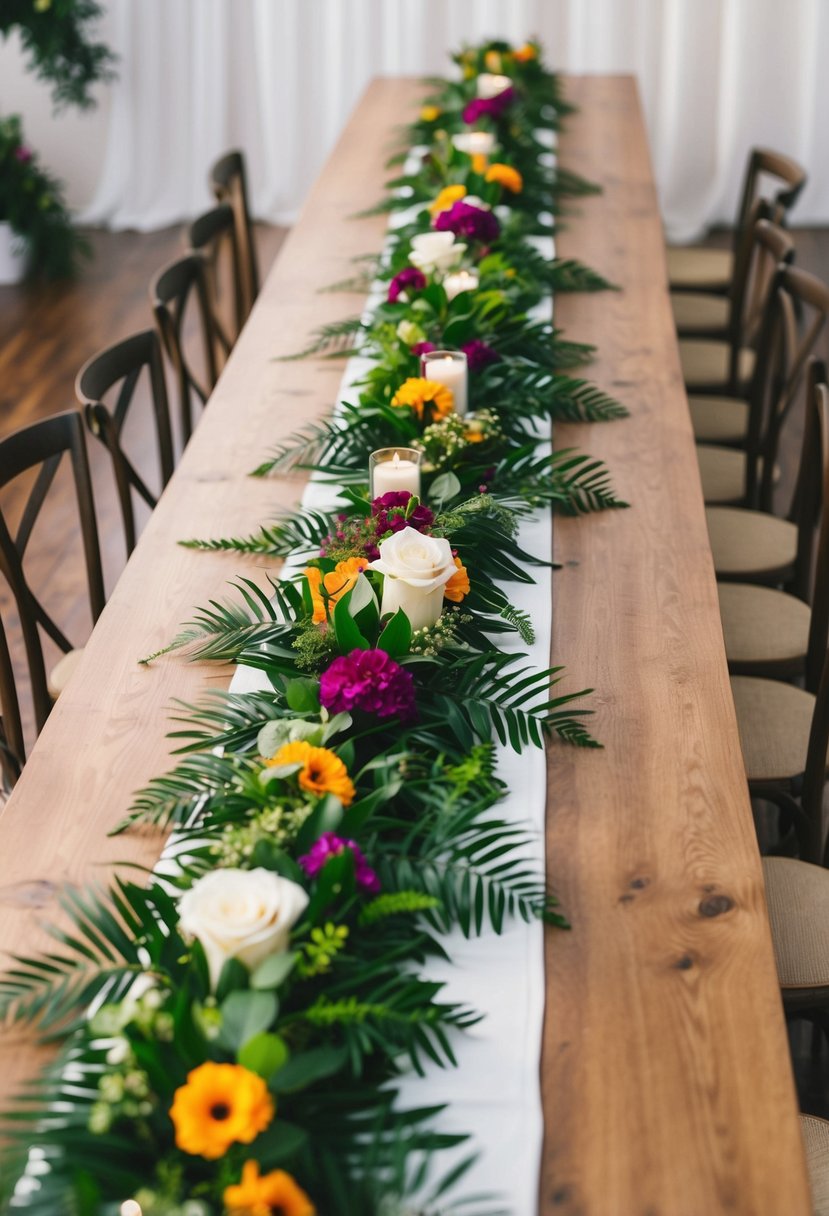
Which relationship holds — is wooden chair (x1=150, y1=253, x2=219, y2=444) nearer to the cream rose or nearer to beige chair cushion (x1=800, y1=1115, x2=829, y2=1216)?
the cream rose

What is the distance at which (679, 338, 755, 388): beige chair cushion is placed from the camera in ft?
10.8

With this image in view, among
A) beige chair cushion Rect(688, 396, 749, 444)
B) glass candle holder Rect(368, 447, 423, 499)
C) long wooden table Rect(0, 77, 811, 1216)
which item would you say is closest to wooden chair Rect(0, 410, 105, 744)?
long wooden table Rect(0, 77, 811, 1216)

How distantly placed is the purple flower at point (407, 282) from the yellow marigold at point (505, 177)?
2.49 ft

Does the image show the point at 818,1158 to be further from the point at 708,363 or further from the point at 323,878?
the point at 708,363

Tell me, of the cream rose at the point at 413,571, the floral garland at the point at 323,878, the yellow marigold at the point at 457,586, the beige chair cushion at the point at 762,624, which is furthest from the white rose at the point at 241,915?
the beige chair cushion at the point at 762,624

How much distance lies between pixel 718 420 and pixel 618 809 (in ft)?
6.25

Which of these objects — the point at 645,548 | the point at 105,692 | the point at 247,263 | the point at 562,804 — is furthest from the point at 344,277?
the point at 562,804

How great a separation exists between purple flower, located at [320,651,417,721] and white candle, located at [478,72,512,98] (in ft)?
8.80

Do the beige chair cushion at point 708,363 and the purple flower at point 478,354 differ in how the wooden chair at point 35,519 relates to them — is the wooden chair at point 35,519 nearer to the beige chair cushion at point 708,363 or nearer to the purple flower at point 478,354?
the purple flower at point 478,354

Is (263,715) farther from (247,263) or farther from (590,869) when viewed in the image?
(247,263)

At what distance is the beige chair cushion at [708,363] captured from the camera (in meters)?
3.29

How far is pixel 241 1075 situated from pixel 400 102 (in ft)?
12.6

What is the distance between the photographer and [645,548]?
6.04 ft

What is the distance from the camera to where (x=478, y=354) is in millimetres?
2111
